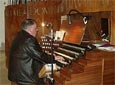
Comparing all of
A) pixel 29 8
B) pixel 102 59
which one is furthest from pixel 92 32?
pixel 29 8

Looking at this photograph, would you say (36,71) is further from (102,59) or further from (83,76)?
(102,59)

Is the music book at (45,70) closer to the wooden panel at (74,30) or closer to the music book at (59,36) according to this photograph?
the wooden panel at (74,30)

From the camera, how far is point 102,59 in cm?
268

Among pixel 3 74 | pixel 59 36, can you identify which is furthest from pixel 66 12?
pixel 3 74

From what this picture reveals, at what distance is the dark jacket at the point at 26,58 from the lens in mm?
2711

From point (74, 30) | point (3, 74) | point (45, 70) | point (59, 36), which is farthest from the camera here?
point (3, 74)

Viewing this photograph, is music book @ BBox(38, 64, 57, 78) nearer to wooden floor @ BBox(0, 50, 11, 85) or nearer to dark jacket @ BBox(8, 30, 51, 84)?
dark jacket @ BBox(8, 30, 51, 84)

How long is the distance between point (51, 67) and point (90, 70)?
48 centimetres

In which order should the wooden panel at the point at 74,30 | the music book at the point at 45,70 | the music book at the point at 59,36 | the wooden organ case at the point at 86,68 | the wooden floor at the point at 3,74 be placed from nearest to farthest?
the wooden organ case at the point at 86,68 < the music book at the point at 45,70 < the wooden panel at the point at 74,30 < the music book at the point at 59,36 < the wooden floor at the point at 3,74

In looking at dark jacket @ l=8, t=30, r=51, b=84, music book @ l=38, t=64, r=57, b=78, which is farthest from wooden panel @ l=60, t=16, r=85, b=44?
dark jacket @ l=8, t=30, r=51, b=84

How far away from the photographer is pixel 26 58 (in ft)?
8.99

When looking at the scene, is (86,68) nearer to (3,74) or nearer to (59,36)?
(59,36)

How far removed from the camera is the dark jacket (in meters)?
2.71

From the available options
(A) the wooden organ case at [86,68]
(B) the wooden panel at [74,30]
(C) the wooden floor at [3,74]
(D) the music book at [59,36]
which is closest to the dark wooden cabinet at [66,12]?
(A) the wooden organ case at [86,68]
